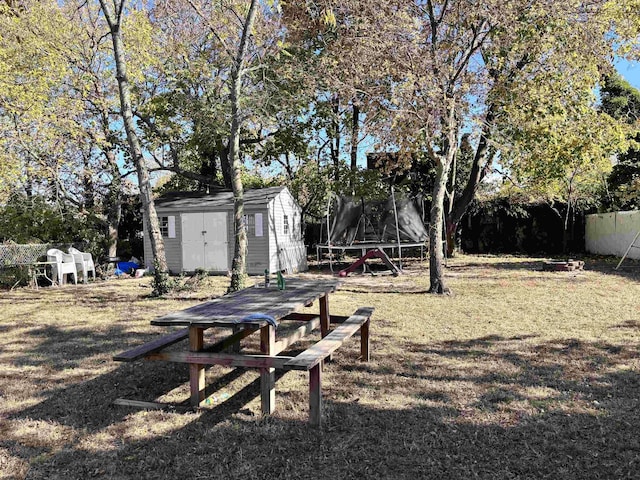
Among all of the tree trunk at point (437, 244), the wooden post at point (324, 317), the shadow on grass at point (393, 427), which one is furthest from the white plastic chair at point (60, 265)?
the wooden post at point (324, 317)

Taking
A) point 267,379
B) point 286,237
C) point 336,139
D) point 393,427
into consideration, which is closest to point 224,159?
point 336,139

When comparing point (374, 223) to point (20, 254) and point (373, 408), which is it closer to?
point (20, 254)

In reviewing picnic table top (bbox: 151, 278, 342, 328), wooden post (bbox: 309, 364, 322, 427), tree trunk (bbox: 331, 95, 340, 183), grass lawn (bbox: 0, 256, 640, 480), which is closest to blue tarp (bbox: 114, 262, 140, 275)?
tree trunk (bbox: 331, 95, 340, 183)

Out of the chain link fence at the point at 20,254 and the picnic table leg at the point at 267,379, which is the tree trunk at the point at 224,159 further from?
the picnic table leg at the point at 267,379

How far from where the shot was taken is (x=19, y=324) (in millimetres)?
6711

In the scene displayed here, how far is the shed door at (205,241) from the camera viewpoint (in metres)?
13.6

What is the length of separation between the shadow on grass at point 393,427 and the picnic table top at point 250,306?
0.65 m

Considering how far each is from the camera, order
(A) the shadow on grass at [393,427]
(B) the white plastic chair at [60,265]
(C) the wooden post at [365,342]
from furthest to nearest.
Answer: (B) the white plastic chair at [60,265]
(C) the wooden post at [365,342]
(A) the shadow on grass at [393,427]

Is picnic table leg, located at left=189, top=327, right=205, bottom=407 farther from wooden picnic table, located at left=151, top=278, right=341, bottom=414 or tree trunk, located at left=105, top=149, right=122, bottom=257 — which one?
tree trunk, located at left=105, top=149, right=122, bottom=257

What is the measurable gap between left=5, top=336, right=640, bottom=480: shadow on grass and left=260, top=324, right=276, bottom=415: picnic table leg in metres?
0.11

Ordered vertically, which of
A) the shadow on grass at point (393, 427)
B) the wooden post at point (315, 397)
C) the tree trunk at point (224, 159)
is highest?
the tree trunk at point (224, 159)

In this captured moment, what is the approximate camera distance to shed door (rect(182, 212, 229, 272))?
1365 cm

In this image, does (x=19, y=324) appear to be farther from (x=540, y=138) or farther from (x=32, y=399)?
(x=540, y=138)

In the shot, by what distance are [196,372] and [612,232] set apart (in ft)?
52.0
